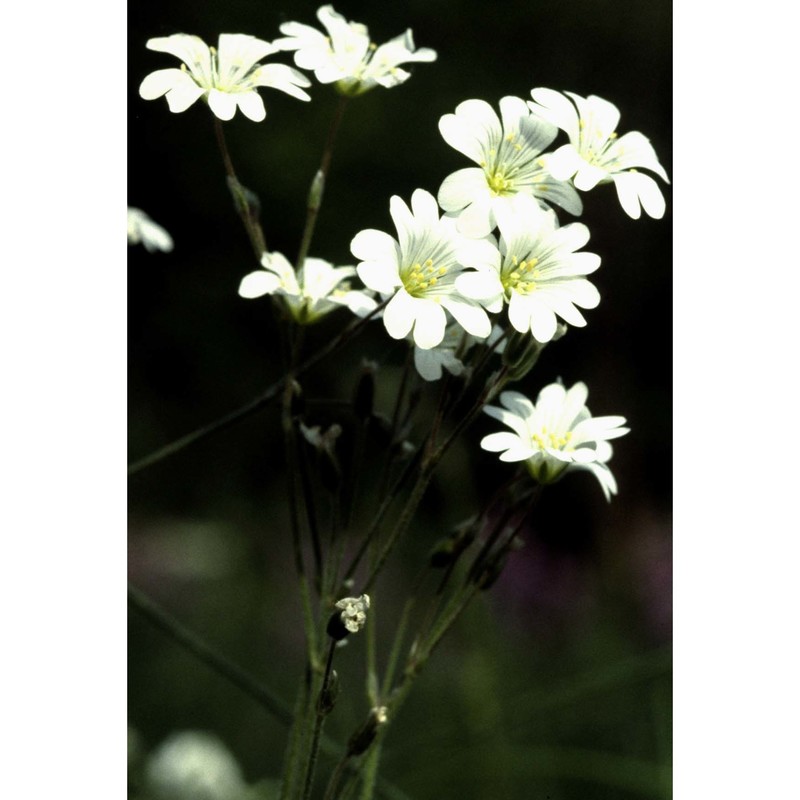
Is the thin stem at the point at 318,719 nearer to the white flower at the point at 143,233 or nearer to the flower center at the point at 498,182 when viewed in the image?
the flower center at the point at 498,182

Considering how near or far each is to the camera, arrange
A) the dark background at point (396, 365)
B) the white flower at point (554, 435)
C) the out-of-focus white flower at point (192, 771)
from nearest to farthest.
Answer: the white flower at point (554, 435) < the out-of-focus white flower at point (192, 771) < the dark background at point (396, 365)

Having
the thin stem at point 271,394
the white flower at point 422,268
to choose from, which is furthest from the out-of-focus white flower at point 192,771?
the white flower at point 422,268

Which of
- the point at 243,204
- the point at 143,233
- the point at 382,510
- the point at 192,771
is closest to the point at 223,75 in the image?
the point at 243,204

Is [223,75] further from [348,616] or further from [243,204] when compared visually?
[348,616]

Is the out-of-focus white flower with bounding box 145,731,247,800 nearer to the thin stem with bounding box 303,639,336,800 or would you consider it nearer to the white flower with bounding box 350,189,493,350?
the thin stem with bounding box 303,639,336,800
